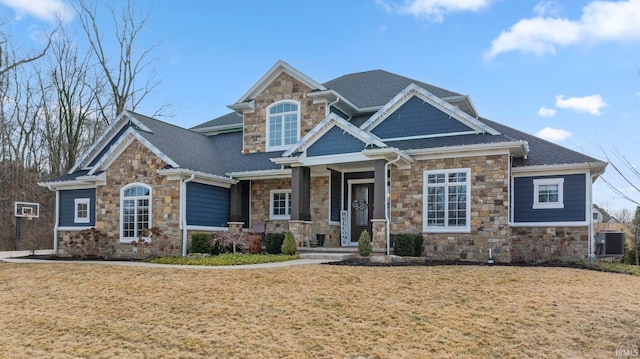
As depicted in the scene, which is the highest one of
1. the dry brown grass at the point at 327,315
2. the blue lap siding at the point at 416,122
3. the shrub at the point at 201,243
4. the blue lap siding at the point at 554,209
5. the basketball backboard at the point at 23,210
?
the blue lap siding at the point at 416,122

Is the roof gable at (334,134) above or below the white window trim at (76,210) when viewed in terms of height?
above

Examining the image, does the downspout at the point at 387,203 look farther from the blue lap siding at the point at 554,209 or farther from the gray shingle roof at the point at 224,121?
the gray shingle roof at the point at 224,121

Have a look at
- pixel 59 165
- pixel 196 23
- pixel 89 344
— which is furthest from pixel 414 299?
pixel 59 165

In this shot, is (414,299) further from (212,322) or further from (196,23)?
(196,23)

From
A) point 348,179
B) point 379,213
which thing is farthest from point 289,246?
point 348,179

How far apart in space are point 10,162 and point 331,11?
71.9 ft

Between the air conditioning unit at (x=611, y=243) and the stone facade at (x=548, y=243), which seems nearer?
the stone facade at (x=548, y=243)

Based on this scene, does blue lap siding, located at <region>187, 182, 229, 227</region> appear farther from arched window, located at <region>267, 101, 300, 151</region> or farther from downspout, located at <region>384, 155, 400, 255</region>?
downspout, located at <region>384, 155, 400, 255</region>

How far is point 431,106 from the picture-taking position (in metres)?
15.5

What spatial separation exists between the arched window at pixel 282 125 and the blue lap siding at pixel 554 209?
768cm

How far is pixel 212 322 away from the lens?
7309mm

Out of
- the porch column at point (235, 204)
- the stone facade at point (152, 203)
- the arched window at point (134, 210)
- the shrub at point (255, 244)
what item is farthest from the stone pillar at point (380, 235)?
the arched window at point (134, 210)

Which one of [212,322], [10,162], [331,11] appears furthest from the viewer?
[10,162]

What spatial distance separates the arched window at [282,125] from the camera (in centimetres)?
1850
